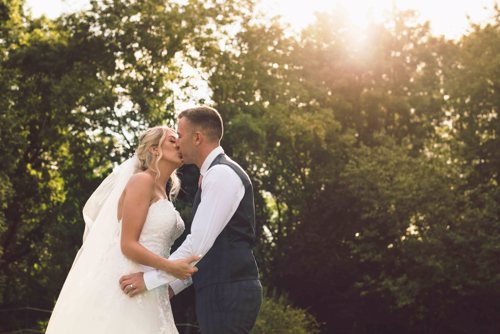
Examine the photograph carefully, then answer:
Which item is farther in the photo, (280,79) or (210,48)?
(280,79)

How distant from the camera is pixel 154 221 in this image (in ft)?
18.2

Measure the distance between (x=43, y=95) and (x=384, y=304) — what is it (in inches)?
566

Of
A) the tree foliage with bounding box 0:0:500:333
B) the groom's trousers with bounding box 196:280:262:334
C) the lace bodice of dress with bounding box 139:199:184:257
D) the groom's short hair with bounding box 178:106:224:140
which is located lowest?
the groom's trousers with bounding box 196:280:262:334

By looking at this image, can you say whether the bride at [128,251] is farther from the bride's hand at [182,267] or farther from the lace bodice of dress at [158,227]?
the bride's hand at [182,267]

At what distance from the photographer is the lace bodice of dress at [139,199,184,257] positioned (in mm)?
5539

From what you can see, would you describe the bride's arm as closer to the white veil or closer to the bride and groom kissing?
the bride and groom kissing

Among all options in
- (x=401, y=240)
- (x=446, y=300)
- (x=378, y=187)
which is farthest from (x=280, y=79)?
(x=446, y=300)

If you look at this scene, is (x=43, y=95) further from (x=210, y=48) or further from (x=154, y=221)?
(x=154, y=221)

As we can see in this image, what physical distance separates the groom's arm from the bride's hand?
37 millimetres

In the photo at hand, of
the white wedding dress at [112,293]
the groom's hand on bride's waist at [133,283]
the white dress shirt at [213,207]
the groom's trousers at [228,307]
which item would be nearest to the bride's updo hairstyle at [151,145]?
the white wedding dress at [112,293]

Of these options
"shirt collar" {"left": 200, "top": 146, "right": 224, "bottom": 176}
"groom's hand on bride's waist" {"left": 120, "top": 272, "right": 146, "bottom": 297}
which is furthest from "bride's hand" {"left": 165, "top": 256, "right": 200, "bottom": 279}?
"shirt collar" {"left": 200, "top": 146, "right": 224, "bottom": 176}

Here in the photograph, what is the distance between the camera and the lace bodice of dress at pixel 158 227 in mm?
5539

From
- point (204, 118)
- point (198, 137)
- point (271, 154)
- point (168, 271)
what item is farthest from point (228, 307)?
point (271, 154)

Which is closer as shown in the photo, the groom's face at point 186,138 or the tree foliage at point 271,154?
the groom's face at point 186,138
